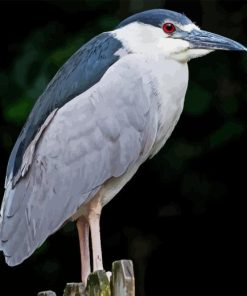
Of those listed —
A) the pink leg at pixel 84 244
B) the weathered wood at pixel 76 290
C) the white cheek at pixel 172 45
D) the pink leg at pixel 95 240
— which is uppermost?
the white cheek at pixel 172 45

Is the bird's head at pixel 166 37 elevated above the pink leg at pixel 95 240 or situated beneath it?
elevated above

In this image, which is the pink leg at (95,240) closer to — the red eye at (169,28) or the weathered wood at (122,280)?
the weathered wood at (122,280)

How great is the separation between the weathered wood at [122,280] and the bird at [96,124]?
590mm

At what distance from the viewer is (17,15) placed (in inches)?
259

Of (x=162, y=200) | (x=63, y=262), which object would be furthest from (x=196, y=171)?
(x=63, y=262)

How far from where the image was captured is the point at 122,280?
3557 millimetres

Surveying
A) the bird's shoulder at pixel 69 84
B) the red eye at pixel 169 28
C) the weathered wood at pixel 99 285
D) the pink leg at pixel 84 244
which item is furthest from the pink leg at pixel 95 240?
the red eye at pixel 169 28

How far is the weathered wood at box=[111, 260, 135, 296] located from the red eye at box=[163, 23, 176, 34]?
1.08 metres

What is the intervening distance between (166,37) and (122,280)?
44.0 inches

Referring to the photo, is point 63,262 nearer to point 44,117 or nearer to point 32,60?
point 32,60

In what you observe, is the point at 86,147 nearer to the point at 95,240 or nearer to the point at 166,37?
the point at 95,240

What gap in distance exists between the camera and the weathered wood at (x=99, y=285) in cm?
356

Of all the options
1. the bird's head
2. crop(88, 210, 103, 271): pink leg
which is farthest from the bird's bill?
crop(88, 210, 103, 271): pink leg

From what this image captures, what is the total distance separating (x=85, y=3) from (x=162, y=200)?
41.2 inches
